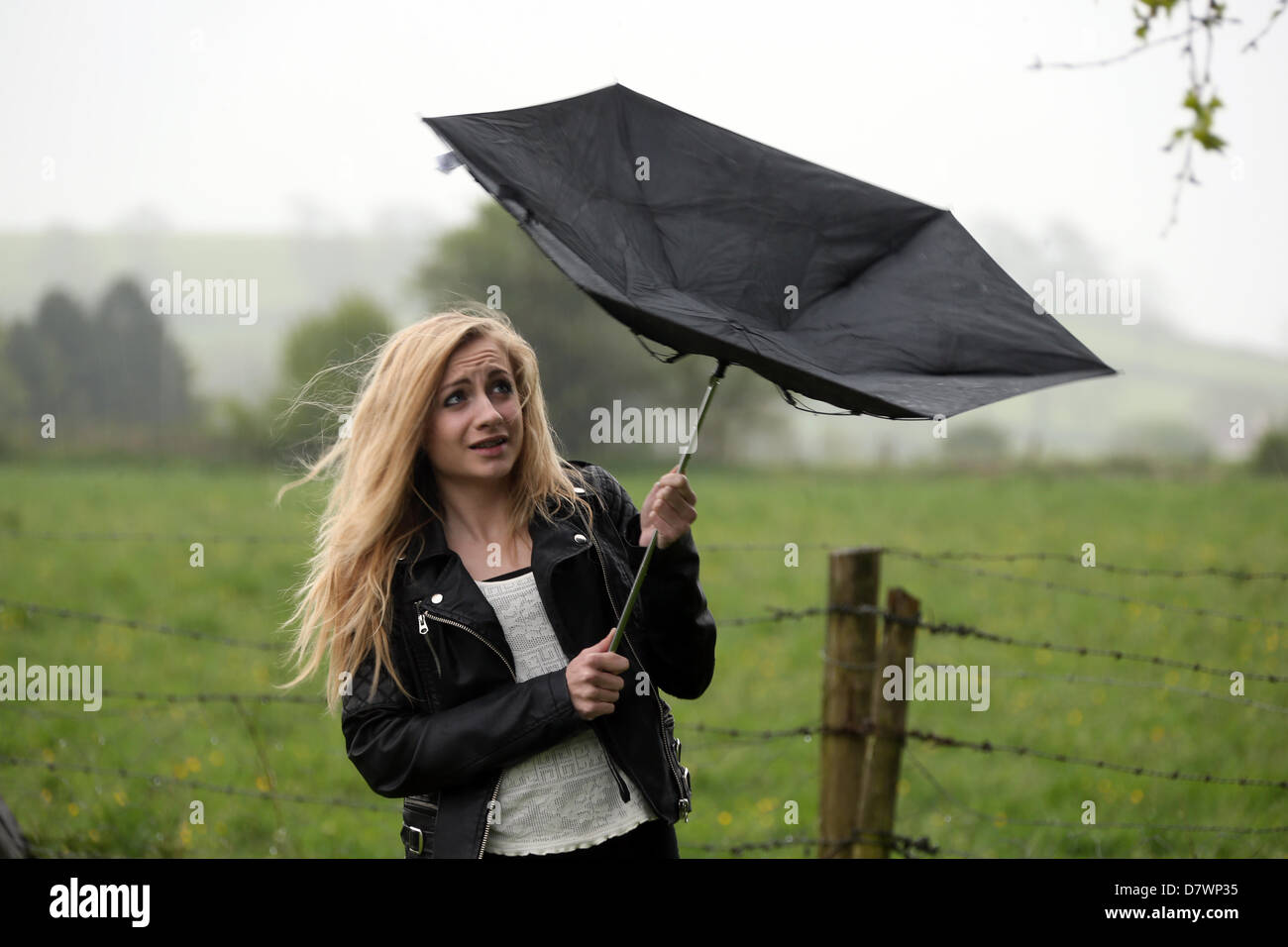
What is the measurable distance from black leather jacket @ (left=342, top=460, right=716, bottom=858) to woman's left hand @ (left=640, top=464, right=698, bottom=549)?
80mm

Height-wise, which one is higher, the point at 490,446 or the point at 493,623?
the point at 490,446

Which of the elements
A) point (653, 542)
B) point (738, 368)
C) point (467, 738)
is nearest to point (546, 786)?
point (467, 738)

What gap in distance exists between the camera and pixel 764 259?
2566mm

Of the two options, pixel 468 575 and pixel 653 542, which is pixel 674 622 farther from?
pixel 468 575

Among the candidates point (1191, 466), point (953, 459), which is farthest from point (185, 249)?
point (1191, 466)

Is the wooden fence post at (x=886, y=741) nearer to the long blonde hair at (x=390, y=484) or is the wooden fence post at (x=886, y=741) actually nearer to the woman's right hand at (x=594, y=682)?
the long blonde hair at (x=390, y=484)

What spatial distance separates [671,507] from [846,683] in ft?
6.75

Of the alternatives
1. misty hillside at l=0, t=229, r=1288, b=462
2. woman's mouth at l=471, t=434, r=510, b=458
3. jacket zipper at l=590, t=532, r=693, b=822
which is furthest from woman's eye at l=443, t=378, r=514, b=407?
misty hillside at l=0, t=229, r=1288, b=462

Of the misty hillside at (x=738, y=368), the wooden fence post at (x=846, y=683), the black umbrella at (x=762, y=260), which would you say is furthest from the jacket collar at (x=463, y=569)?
the misty hillside at (x=738, y=368)

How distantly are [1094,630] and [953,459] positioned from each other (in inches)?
542

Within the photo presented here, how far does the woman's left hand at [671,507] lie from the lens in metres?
2.55

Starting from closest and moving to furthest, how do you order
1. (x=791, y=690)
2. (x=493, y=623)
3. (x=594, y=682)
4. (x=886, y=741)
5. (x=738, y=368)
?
(x=594, y=682) → (x=493, y=623) → (x=886, y=741) → (x=791, y=690) → (x=738, y=368)
